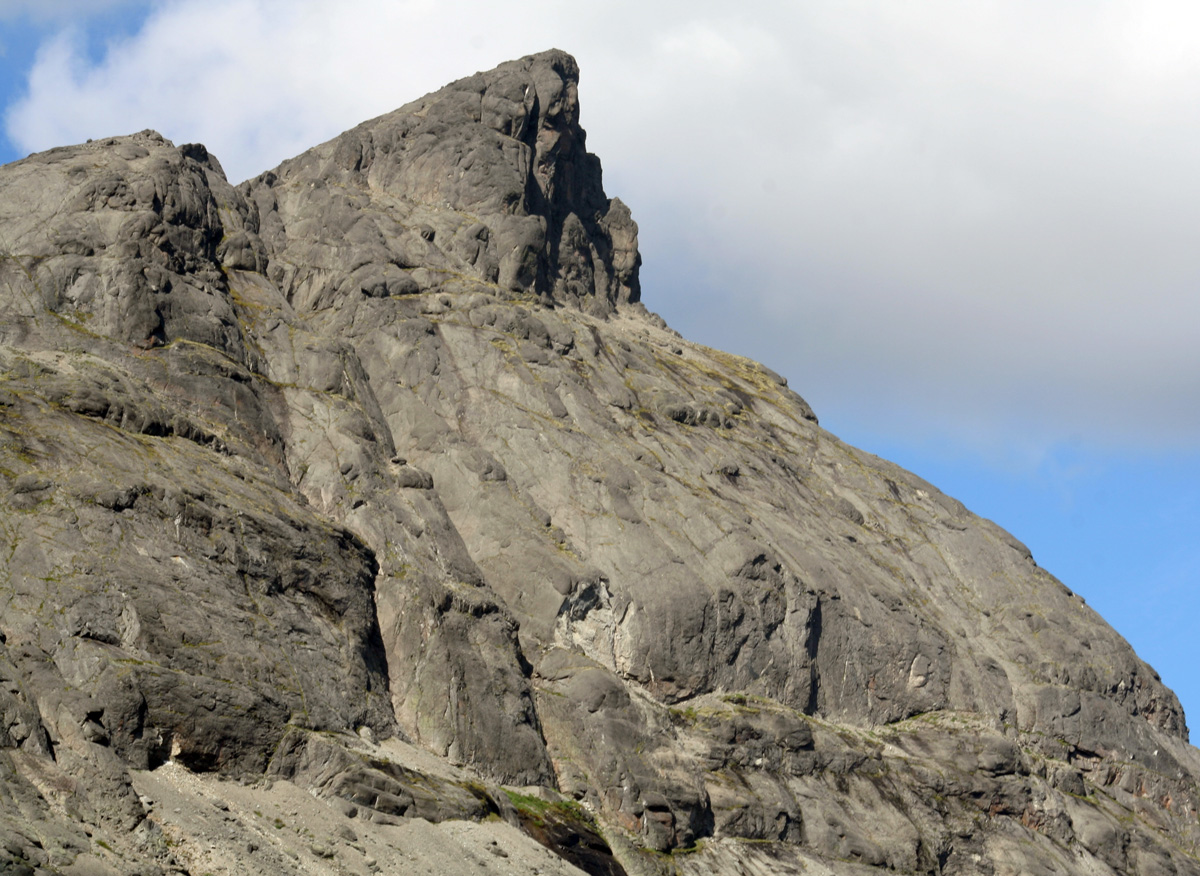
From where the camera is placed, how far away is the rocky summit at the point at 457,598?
5116 centimetres

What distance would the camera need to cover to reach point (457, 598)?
224 feet

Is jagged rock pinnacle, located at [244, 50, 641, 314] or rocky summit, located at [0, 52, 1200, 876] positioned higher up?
jagged rock pinnacle, located at [244, 50, 641, 314]

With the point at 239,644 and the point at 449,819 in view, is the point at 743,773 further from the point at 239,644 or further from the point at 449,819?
the point at 239,644

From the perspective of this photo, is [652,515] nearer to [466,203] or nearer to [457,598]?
[457,598]

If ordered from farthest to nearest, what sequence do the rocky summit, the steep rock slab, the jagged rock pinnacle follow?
1. the jagged rock pinnacle
2. the steep rock slab
3. the rocky summit

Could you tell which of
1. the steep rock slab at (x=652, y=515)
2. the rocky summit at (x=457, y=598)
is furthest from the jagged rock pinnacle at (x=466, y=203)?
the rocky summit at (x=457, y=598)

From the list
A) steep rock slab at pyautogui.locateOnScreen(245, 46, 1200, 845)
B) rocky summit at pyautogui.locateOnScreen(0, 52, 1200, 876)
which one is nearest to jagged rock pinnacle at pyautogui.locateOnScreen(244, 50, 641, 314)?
steep rock slab at pyautogui.locateOnScreen(245, 46, 1200, 845)

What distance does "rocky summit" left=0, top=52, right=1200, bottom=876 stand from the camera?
5116 cm

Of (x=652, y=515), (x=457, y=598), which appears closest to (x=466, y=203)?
(x=652, y=515)

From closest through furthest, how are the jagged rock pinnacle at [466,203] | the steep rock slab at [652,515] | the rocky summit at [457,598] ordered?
the rocky summit at [457,598] < the steep rock slab at [652,515] < the jagged rock pinnacle at [466,203]

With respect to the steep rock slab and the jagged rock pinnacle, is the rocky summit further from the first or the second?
the jagged rock pinnacle

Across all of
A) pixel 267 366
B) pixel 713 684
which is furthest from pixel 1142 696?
pixel 267 366

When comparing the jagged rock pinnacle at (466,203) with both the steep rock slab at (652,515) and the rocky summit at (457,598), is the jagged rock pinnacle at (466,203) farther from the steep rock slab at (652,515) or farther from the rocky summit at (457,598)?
the rocky summit at (457,598)

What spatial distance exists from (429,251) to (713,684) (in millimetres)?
46198
